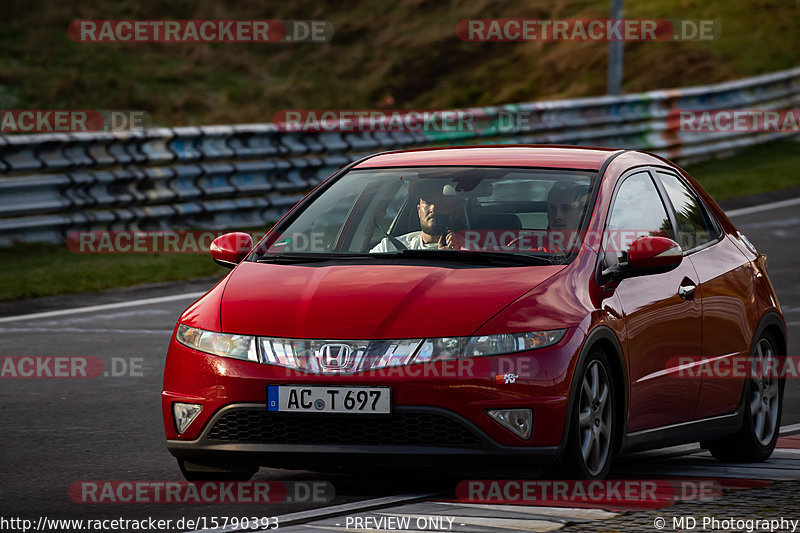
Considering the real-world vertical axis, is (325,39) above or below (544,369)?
above

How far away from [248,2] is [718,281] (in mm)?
44962

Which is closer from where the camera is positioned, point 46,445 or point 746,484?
point 746,484

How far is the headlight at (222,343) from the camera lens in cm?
658

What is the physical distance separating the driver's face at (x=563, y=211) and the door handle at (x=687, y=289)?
667 mm

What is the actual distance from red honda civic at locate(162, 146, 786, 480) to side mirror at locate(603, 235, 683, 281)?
10mm

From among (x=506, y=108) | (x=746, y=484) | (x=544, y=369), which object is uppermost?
(x=506, y=108)

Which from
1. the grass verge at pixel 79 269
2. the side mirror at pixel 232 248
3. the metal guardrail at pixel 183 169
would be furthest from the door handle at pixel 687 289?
the metal guardrail at pixel 183 169

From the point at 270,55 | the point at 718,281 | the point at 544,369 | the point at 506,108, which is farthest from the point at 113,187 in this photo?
the point at 270,55

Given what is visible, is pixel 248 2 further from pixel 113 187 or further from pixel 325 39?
pixel 113 187

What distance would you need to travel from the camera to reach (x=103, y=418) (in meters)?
9.02

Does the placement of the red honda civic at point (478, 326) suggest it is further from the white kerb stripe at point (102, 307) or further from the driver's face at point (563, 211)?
the white kerb stripe at point (102, 307)

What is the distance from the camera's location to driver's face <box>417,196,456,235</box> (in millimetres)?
7617

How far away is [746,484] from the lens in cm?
718

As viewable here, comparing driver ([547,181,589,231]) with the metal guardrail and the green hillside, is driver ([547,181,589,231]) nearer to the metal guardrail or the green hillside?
the metal guardrail
